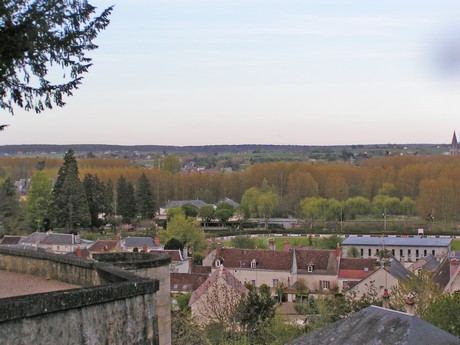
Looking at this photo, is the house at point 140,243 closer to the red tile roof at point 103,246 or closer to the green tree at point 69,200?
the red tile roof at point 103,246

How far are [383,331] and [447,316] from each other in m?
8.56

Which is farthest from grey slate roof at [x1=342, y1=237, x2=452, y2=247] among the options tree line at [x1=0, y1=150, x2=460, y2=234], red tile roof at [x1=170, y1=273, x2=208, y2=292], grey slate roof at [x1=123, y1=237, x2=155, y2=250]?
red tile roof at [x1=170, y1=273, x2=208, y2=292]

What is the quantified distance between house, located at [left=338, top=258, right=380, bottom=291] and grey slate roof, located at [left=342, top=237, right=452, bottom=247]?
44.0ft

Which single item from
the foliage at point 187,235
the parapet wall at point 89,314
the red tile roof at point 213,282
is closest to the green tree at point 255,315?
the red tile roof at point 213,282

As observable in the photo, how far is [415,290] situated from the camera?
25109mm

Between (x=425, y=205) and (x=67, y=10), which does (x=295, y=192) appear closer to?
(x=425, y=205)

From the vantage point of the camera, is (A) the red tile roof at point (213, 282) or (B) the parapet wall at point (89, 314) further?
(A) the red tile roof at point (213, 282)

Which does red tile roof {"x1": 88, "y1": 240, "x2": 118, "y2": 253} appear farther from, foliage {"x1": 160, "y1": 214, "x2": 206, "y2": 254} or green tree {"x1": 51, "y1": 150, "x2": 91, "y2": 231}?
green tree {"x1": 51, "y1": 150, "x2": 91, "y2": 231}

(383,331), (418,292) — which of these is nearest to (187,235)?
(418,292)

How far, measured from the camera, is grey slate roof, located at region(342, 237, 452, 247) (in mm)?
53375

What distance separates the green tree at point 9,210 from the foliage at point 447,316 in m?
44.9

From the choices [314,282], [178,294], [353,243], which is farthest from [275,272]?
[353,243]

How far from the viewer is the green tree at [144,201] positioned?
72.9 m

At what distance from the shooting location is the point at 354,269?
39.5 meters
